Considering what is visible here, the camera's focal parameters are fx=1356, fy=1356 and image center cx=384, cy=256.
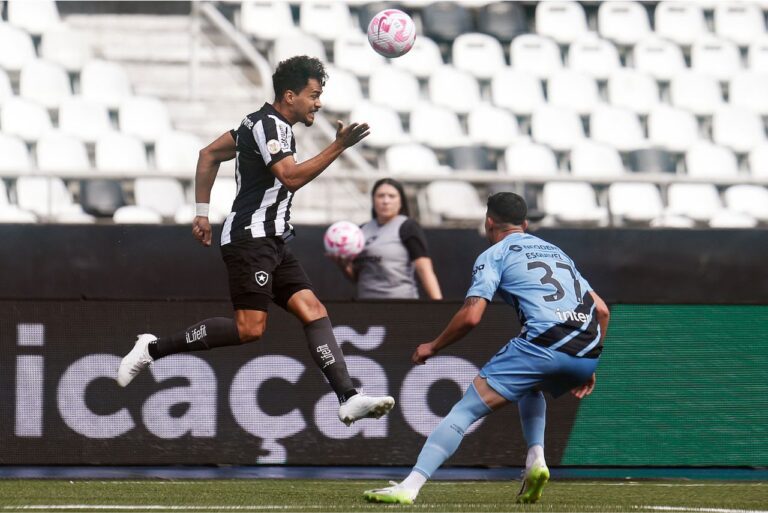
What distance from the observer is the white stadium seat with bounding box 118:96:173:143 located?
13516mm

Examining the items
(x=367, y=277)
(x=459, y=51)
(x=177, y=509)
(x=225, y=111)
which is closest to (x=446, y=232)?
(x=367, y=277)

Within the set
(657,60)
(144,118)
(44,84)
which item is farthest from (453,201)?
(657,60)

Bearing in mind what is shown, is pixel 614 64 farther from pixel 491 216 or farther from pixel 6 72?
pixel 491 216

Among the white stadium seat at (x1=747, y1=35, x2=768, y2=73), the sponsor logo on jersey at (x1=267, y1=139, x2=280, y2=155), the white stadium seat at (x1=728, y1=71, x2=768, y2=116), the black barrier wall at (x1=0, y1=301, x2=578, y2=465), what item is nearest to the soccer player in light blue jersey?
the sponsor logo on jersey at (x1=267, y1=139, x2=280, y2=155)

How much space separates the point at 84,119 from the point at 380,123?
2998 millimetres

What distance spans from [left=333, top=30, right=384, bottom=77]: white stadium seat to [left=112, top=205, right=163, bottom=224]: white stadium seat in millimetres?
3799

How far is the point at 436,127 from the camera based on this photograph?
14.2m

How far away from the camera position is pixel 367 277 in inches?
376

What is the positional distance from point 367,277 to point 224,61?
5.65 m

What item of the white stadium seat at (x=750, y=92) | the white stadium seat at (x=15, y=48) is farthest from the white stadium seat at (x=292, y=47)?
the white stadium seat at (x=750, y=92)

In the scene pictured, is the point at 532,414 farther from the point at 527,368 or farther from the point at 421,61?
the point at 421,61

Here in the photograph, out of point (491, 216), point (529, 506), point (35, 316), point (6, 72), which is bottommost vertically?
point (529, 506)

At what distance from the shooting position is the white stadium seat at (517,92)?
14.9 meters

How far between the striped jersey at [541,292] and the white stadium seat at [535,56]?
9133 millimetres
